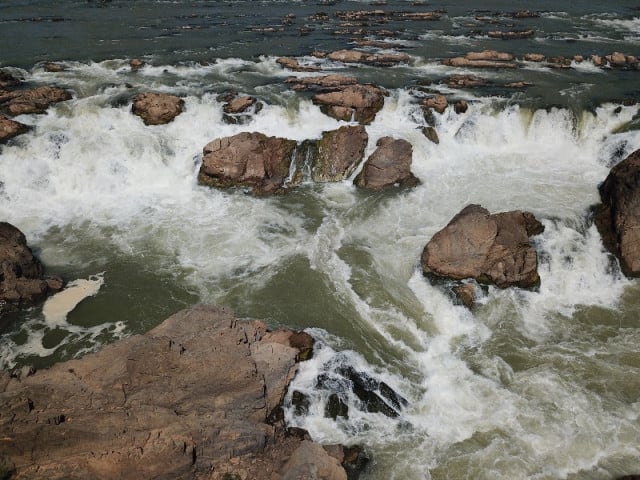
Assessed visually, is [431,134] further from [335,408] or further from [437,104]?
[335,408]

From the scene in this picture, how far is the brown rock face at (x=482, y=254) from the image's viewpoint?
11727mm

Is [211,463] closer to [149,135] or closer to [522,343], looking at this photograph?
[522,343]

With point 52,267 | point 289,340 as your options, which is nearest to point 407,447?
point 289,340

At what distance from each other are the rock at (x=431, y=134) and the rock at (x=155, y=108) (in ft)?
28.9

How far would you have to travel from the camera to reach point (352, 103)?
60.3 feet

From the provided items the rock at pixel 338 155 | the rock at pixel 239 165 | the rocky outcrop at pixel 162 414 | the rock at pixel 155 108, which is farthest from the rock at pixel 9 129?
the rocky outcrop at pixel 162 414

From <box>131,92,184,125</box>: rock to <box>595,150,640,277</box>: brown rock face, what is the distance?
1399 centimetres

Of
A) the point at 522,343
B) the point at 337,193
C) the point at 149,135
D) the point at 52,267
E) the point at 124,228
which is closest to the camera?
the point at 522,343

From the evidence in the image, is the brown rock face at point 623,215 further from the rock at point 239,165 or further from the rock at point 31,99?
the rock at point 31,99

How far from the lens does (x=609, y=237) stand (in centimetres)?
1291

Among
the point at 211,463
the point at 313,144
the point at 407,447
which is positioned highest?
the point at 313,144

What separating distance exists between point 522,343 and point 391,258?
376cm

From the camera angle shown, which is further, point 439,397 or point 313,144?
point 313,144

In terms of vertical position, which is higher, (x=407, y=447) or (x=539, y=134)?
(x=539, y=134)
